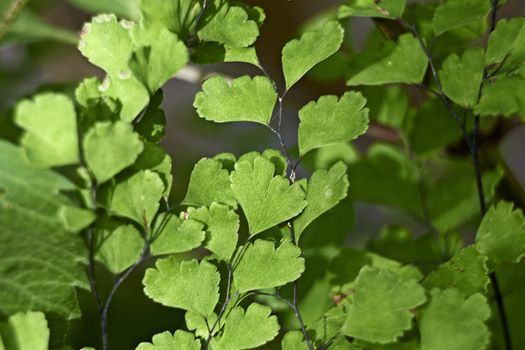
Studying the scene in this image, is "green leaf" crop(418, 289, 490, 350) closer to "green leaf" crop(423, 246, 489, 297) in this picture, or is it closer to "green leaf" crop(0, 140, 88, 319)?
"green leaf" crop(423, 246, 489, 297)

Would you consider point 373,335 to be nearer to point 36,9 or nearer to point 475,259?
Answer: point 475,259

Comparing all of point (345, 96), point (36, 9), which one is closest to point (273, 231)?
point (345, 96)

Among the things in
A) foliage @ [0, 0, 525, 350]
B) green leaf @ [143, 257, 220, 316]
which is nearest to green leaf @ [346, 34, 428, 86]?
foliage @ [0, 0, 525, 350]

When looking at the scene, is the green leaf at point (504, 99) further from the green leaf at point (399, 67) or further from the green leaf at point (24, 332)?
the green leaf at point (24, 332)

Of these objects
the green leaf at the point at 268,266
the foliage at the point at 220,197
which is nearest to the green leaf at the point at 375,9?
the foliage at the point at 220,197

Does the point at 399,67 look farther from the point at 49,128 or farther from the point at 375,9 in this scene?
the point at 49,128

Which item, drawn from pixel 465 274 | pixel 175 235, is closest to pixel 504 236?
pixel 465 274
